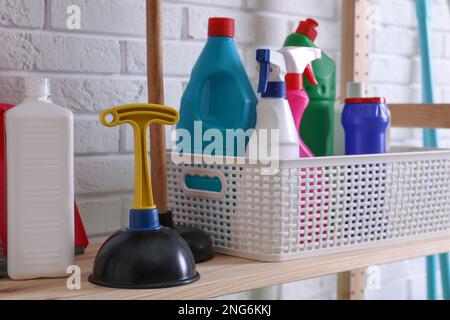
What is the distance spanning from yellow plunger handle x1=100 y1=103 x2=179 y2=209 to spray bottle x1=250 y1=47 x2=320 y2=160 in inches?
6.8

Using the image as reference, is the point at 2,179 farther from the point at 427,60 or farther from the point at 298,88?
the point at 427,60

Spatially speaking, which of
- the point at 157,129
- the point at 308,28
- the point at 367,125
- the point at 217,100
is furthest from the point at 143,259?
the point at 308,28

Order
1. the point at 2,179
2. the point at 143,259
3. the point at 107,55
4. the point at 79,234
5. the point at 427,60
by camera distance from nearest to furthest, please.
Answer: the point at 143,259, the point at 2,179, the point at 79,234, the point at 107,55, the point at 427,60

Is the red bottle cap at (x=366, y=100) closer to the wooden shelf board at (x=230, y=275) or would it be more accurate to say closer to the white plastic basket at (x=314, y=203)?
the white plastic basket at (x=314, y=203)

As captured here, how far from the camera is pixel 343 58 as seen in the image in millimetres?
1537

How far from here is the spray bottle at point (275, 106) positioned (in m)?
0.99

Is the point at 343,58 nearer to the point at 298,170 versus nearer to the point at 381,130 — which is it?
the point at 381,130

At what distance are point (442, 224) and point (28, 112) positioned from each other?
74 centimetres

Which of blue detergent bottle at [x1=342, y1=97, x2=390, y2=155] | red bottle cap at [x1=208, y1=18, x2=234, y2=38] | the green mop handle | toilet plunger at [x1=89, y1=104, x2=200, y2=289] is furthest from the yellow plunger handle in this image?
the green mop handle

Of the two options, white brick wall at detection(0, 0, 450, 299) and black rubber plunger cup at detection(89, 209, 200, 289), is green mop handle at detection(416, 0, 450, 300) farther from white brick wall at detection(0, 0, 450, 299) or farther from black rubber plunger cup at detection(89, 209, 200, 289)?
black rubber plunger cup at detection(89, 209, 200, 289)

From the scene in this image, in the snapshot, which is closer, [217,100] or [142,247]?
[142,247]

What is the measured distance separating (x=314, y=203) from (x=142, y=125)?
0.28 metres

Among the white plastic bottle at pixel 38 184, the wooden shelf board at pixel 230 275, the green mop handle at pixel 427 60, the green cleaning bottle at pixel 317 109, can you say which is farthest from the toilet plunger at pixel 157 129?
the green mop handle at pixel 427 60

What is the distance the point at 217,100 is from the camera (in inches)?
42.7
